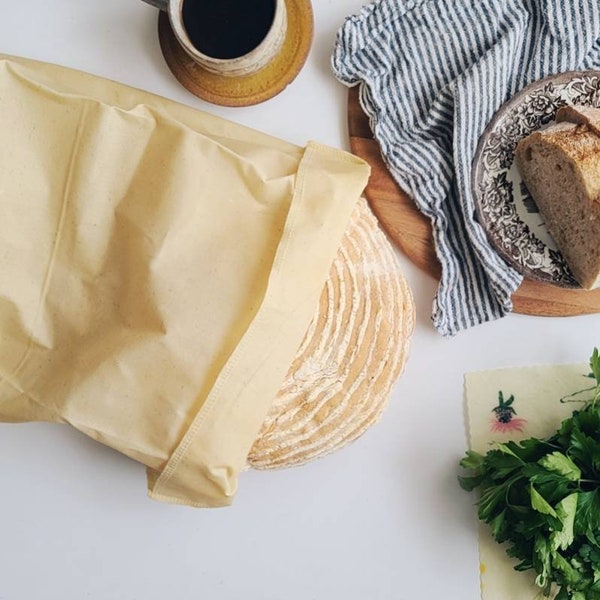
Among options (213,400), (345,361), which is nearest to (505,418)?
(345,361)

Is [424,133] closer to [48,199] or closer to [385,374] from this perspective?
[385,374]

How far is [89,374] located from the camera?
783 millimetres

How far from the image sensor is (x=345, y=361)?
0.87 m

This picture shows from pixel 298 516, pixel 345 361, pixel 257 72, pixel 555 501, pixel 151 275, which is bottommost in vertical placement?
pixel 298 516

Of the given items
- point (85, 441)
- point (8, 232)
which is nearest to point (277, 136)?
point (8, 232)

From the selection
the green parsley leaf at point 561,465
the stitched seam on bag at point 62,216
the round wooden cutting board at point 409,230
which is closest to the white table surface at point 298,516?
the round wooden cutting board at point 409,230

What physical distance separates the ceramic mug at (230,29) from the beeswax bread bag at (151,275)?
11cm

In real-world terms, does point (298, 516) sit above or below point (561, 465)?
below

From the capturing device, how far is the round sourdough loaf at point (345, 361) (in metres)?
0.85

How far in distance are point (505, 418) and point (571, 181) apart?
316 mm

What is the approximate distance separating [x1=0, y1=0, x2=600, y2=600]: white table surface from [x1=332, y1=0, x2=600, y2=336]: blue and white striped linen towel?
0.29 ft

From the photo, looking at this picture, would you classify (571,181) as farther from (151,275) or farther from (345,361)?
(151,275)

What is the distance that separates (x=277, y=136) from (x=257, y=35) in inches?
5.9

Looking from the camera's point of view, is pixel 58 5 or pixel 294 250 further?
pixel 58 5
